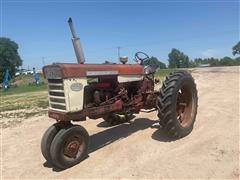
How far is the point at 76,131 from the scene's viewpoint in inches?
217

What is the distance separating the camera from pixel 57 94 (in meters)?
5.59

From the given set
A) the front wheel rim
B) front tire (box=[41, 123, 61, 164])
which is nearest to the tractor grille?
front tire (box=[41, 123, 61, 164])

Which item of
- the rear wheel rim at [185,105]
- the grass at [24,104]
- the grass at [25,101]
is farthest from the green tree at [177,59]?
the rear wheel rim at [185,105]

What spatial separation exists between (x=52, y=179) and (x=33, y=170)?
23.8 inches

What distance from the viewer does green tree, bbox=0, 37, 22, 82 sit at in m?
62.6

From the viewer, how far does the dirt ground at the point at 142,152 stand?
4961mm

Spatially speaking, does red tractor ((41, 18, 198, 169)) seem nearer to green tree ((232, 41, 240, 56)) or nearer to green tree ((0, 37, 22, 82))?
green tree ((0, 37, 22, 82))

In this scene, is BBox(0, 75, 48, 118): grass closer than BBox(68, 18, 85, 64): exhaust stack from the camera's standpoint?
No

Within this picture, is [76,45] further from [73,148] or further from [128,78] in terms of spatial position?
[73,148]

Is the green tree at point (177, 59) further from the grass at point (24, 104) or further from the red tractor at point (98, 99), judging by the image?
the red tractor at point (98, 99)

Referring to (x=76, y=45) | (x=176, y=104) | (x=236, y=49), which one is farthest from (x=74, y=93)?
(x=236, y=49)

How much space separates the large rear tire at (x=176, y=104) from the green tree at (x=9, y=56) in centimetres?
5865

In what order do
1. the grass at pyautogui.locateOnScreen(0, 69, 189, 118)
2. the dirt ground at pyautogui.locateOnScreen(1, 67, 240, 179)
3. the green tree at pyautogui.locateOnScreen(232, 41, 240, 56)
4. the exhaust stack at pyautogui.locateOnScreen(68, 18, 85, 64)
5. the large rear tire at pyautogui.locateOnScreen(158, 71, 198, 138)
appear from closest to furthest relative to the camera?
the dirt ground at pyautogui.locateOnScreen(1, 67, 240, 179) < the exhaust stack at pyautogui.locateOnScreen(68, 18, 85, 64) < the large rear tire at pyautogui.locateOnScreen(158, 71, 198, 138) < the grass at pyautogui.locateOnScreen(0, 69, 189, 118) < the green tree at pyautogui.locateOnScreen(232, 41, 240, 56)

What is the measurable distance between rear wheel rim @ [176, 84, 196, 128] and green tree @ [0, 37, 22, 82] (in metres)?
58.5
